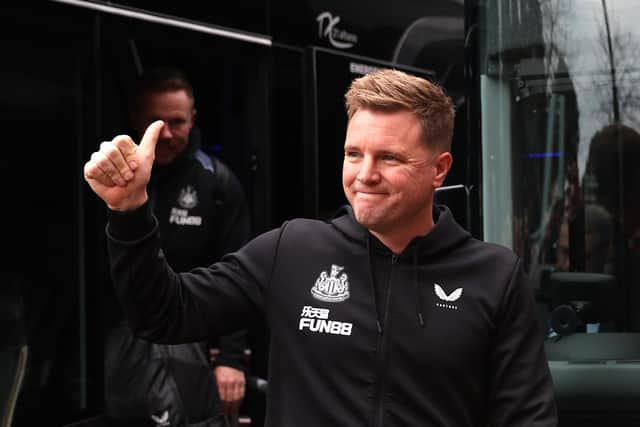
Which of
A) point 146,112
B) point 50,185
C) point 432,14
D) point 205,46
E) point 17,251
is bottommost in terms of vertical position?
point 17,251

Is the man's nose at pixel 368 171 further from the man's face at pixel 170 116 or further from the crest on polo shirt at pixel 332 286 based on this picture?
the man's face at pixel 170 116

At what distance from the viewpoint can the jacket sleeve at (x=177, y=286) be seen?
194 centimetres

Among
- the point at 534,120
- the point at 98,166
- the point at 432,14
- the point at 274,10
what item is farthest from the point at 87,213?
the point at 432,14

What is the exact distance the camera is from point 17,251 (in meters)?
3.80

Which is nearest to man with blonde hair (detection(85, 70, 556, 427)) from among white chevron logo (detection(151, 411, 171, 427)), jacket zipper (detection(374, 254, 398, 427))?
jacket zipper (detection(374, 254, 398, 427))

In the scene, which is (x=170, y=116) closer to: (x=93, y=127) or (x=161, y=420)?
(x=93, y=127)

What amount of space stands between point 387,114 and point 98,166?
0.56m

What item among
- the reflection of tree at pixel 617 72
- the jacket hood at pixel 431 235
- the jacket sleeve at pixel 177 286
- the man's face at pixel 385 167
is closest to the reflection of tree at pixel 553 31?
the reflection of tree at pixel 617 72

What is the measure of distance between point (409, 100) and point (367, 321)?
44 centimetres

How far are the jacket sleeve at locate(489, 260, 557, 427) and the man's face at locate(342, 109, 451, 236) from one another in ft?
0.90

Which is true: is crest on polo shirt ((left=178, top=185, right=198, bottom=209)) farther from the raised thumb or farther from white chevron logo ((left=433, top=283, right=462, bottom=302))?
white chevron logo ((left=433, top=283, right=462, bottom=302))

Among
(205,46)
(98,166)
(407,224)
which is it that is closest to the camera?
(98,166)

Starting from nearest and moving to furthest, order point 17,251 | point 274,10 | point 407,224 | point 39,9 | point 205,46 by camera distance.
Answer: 1. point 407,224
2. point 39,9
3. point 17,251
4. point 205,46
5. point 274,10

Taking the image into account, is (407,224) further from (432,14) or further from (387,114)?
(432,14)
